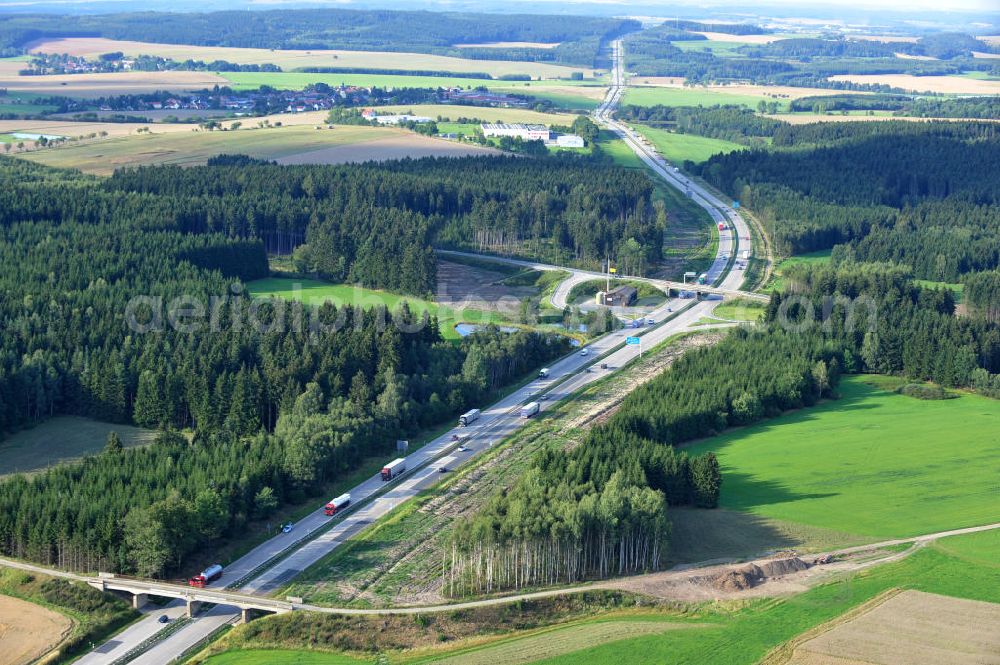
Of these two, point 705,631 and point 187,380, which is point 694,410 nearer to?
point 705,631

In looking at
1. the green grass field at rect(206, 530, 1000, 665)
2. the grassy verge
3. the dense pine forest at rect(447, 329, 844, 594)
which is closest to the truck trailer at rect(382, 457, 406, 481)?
the dense pine forest at rect(447, 329, 844, 594)

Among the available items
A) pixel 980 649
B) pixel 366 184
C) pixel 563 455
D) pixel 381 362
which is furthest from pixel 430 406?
pixel 366 184

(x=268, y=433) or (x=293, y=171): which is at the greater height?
(x=293, y=171)

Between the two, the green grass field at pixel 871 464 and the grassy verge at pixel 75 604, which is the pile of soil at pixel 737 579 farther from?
the grassy verge at pixel 75 604

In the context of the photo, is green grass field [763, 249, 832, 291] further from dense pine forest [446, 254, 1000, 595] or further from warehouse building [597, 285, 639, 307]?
warehouse building [597, 285, 639, 307]

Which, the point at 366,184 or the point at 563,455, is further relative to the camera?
the point at 366,184

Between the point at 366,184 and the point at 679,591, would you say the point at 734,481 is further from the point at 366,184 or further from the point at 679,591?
the point at 366,184
